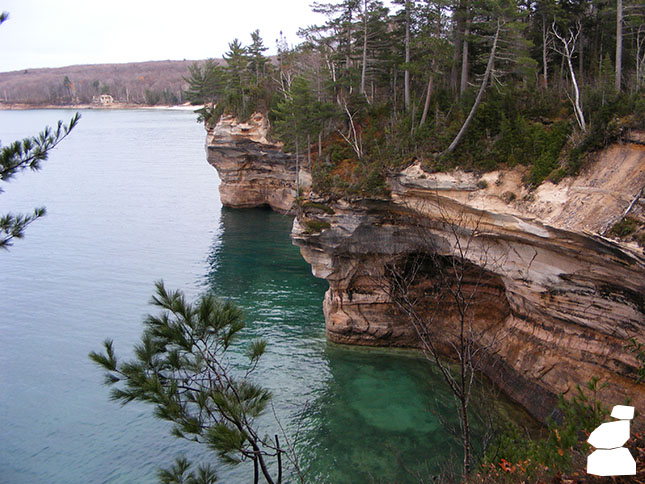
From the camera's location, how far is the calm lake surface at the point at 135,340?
15.7 m

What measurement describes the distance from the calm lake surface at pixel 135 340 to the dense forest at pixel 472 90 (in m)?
7.62

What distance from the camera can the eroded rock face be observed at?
42.4m

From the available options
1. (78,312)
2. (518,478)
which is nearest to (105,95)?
(78,312)

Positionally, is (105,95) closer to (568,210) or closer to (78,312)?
(78,312)

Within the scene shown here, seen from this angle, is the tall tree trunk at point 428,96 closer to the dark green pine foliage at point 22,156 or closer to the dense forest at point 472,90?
the dense forest at point 472,90

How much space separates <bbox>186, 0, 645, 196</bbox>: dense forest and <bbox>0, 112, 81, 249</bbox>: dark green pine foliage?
1172 centimetres

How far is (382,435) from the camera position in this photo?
1633 centimetres

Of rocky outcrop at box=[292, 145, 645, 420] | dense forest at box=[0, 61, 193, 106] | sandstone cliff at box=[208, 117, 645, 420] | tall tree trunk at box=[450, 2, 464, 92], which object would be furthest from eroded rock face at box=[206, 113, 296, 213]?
dense forest at box=[0, 61, 193, 106]

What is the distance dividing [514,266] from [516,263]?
0.15 metres

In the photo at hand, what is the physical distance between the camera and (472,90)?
20.9m

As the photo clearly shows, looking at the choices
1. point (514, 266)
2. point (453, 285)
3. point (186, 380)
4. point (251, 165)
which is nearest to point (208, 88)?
point (251, 165)

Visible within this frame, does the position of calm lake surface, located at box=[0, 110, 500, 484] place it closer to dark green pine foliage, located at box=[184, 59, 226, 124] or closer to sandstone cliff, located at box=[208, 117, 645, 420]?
sandstone cliff, located at box=[208, 117, 645, 420]

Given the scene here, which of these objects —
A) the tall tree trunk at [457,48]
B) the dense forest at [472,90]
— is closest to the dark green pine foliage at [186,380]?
the dense forest at [472,90]

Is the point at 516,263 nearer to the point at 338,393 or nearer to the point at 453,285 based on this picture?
the point at 453,285
